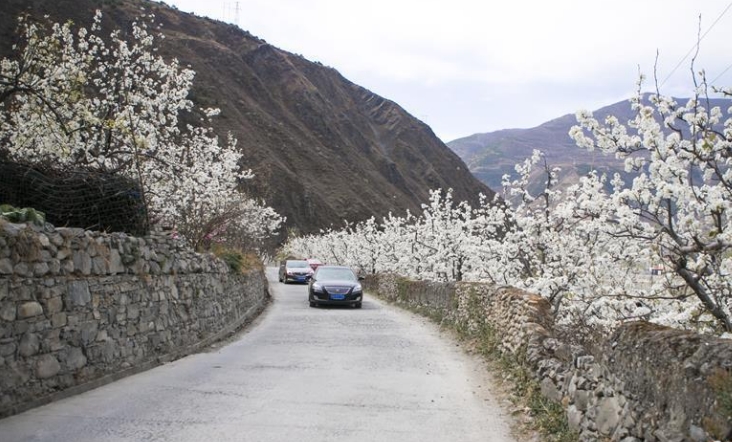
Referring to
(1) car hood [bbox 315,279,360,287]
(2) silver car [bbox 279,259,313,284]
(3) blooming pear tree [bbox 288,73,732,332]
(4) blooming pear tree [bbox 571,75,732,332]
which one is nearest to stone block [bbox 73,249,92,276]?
(3) blooming pear tree [bbox 288,73,732,332]

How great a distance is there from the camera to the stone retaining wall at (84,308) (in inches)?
244

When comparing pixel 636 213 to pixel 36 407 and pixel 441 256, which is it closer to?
pixel 36 407

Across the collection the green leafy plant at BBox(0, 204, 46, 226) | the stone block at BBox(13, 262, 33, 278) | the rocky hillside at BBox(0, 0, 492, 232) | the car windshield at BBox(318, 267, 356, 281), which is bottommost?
the car windshield at BBox(318, 267, 356, 281)

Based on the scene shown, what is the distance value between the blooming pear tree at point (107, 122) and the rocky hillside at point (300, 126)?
3498cm

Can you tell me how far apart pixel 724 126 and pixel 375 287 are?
23533 mm

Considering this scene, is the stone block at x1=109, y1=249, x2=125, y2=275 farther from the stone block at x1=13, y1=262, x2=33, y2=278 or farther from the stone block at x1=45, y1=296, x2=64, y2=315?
the stone block at x1=13, y1=262, x2=33, y2=278

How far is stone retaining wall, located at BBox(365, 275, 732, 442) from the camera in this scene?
3.49 metres

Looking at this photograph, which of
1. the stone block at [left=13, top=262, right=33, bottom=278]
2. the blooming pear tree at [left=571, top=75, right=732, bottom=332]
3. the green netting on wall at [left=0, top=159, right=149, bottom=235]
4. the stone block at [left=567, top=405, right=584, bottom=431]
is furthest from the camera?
the green netting on wall at [left=0, top=159, right=149, bottom=235]

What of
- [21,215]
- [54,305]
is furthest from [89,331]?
[21,215]

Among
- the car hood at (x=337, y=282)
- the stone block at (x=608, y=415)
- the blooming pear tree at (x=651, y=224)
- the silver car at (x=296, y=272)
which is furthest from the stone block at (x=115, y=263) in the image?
the silver car at (x=296, y=272)

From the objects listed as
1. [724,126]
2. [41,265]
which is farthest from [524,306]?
[41,265]

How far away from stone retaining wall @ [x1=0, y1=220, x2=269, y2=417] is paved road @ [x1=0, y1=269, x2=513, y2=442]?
0.29 m

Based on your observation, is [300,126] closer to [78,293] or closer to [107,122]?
[107,122]

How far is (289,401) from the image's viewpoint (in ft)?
23.9
